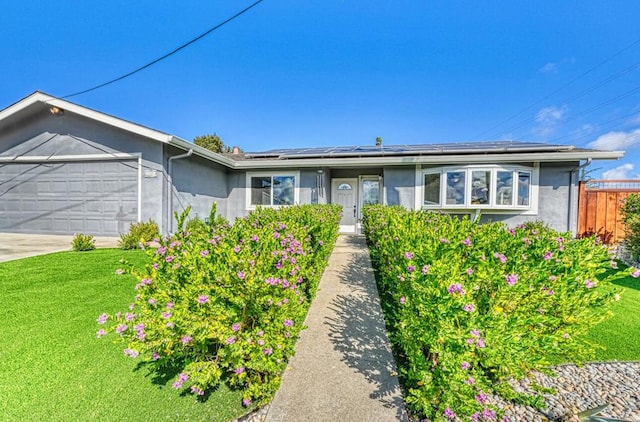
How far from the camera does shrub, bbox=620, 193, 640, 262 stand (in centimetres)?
707

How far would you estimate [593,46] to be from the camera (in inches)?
518

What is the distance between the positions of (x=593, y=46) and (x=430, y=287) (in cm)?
1910

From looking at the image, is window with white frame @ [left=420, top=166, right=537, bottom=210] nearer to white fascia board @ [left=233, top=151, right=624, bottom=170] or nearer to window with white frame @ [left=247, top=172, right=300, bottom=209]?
white fascia board @ [left=233, top=151, right=624, bottom=170]

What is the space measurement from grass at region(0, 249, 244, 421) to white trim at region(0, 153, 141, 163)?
19.6ft

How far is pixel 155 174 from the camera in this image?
9070 millimetres

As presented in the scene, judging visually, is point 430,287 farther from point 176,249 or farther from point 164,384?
point 164,384

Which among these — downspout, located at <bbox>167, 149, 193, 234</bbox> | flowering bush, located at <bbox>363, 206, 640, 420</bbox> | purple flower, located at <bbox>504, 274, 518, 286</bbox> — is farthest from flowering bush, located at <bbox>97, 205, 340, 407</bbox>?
downspout, located at <bbox>167, 149, 193, 234</bbox>

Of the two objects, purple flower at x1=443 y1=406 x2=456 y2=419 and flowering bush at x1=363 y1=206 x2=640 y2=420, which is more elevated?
flowering bush at x1=363 y1=206 x2=640 y2=420

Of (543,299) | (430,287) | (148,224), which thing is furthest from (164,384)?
(148,224)

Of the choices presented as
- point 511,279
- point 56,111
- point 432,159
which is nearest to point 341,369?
point 511,279

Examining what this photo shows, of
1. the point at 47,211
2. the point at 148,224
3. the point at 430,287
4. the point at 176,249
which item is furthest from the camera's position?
the point at 47,211

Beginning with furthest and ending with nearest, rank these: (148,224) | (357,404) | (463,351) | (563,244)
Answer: (148,224) → (563,244) → (357,404) → (463,351)

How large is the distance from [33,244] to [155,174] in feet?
13.8

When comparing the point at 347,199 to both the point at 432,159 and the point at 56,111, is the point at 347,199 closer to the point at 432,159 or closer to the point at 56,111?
the point at 432,159
